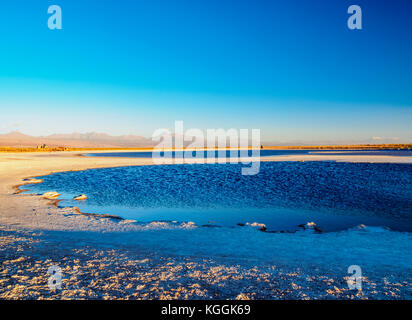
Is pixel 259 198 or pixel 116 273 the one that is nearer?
pixel 116 273

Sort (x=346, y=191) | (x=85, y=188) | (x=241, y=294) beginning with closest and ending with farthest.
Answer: (x=241, y=294) < (x=346, y=191) < (x=85, y=188)

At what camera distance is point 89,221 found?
8336 mm

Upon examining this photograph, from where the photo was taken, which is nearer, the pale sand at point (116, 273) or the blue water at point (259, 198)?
the pale sand at point (116, 273)

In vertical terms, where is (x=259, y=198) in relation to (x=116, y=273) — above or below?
below

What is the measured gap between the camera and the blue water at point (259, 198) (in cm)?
963

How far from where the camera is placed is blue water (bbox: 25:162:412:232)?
963 cm

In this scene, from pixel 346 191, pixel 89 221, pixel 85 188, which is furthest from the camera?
pixel 85 188

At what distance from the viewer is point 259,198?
13.0 metres

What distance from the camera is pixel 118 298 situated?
3.92 m

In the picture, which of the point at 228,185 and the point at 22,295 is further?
the point at 228,185
